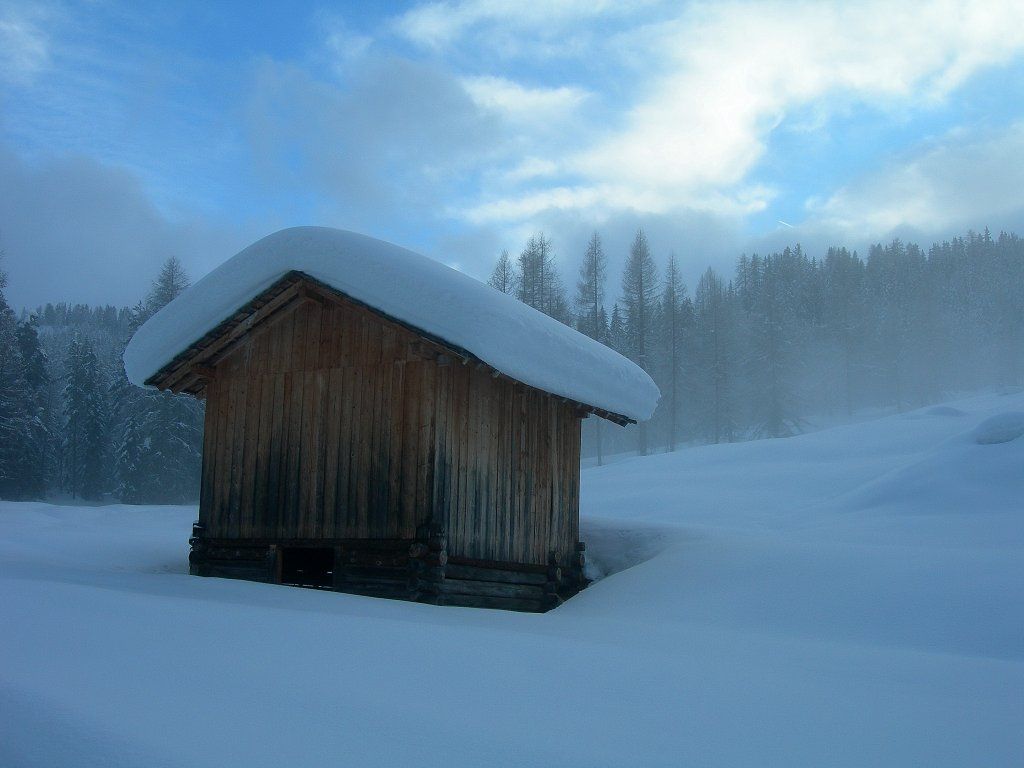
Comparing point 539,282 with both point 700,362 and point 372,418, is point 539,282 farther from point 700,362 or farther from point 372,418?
point 372,418

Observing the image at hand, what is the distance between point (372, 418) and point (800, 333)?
65.3 meters

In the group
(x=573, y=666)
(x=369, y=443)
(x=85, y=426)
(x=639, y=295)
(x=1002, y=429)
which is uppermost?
(x=639, y=295)

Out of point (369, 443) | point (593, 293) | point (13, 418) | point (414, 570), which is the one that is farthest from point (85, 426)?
point (414, 570)

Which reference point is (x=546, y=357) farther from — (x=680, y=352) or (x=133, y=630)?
(x=680, y=352)

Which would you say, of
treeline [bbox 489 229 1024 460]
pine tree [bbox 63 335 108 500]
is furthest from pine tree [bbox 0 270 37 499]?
treeline [bbox 489 229 1024 460]

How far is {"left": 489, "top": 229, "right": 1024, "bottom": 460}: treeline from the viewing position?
53031 mm

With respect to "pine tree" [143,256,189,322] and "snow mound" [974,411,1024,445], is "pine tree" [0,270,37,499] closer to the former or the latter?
"pine tree" [143,256,189,322]

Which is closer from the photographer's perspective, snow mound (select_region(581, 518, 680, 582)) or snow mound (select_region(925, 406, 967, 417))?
snow mound (select_region(581, 518, 680, 582))

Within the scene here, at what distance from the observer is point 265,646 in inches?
229

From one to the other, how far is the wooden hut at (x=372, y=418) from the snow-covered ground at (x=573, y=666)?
1.64 metres

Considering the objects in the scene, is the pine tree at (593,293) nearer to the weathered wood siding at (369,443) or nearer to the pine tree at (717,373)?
the pine tree at (717,373)

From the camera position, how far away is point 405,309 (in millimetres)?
11000

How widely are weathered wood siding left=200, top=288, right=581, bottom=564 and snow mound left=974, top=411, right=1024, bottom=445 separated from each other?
36.5 ft

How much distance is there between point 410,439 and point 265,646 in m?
5.93
